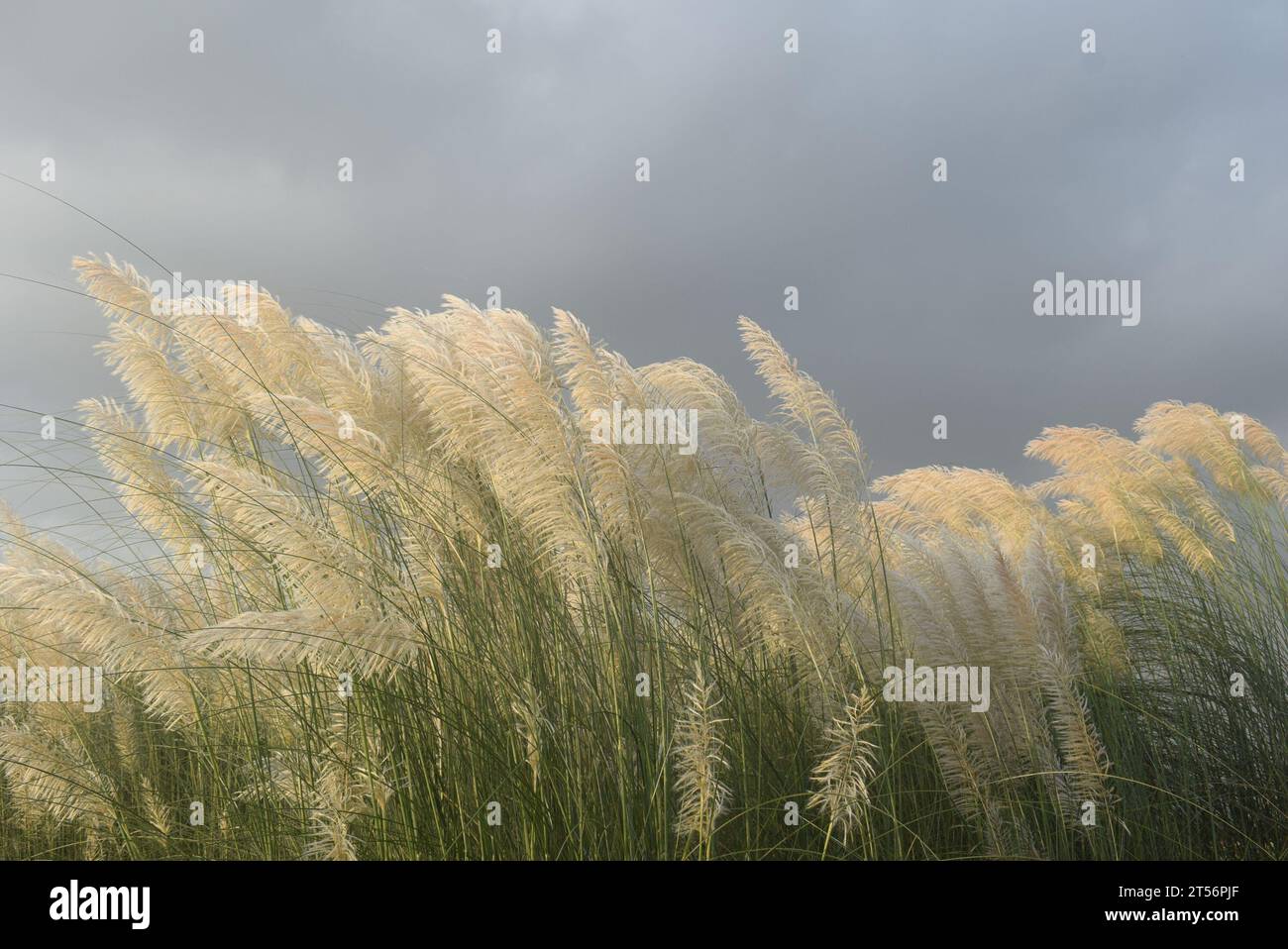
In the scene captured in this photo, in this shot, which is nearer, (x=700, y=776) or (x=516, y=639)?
(x=700, y=776)

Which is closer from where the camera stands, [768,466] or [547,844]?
[547,844]

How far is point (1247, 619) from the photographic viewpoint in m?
5.62

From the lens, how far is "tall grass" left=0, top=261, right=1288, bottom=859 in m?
2.82

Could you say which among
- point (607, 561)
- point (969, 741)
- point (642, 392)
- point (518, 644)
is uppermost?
point (642, 392)

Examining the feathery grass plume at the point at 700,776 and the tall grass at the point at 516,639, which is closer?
the feathery grass plume at the point at 700,776

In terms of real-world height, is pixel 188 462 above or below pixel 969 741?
above

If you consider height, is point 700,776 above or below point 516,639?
below

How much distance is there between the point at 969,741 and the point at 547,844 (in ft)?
5.14

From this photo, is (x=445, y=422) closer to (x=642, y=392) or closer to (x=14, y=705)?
(x=642, y=392)

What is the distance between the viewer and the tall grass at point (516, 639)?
282cm

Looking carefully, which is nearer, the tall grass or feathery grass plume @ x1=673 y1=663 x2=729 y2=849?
feathery grass plume @ x1=673 y1=663 x2=729 y2=849

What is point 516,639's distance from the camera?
124 inches
